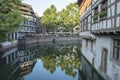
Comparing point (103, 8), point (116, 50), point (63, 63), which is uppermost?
point (103, 8)

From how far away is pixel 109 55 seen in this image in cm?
1515

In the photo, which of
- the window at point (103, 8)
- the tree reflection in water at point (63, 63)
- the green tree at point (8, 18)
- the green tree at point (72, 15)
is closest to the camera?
the window at point (103, 8)

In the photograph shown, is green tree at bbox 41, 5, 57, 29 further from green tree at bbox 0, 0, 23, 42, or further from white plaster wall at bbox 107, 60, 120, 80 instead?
white plaster wall at bbox 107, 60, 120, 80

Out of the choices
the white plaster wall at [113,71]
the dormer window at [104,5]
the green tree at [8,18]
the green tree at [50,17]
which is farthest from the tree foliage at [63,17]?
the white plaster wall at [113,71]

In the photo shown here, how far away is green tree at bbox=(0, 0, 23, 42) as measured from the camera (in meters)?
19.3

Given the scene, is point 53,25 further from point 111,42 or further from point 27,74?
point 111,42

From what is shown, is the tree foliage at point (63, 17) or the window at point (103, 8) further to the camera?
the tree foliage at point (63, 17)

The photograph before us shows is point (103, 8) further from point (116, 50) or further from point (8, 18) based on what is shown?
point (8, 18)

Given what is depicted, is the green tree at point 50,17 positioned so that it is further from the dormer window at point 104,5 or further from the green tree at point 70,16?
the dormer window at point 104,5

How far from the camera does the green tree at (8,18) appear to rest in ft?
63.5

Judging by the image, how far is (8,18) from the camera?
2034cm

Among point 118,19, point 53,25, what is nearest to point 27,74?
point 118,19

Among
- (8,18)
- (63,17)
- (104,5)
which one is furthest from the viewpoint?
(63,17)

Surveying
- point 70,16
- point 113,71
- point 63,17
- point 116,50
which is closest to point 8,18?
point 116,50
